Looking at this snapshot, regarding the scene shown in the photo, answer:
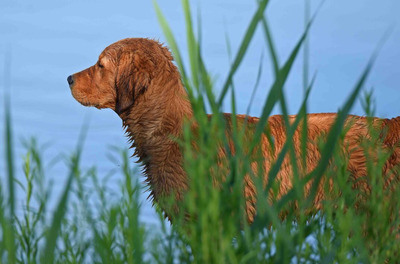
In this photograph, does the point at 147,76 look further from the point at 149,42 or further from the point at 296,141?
the point at 296,141

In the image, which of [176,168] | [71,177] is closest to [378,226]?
[71,177]

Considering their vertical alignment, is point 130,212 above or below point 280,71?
below

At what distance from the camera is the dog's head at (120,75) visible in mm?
5363

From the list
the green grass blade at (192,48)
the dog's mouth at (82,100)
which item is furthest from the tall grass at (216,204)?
the dog's mouth at (82,100)

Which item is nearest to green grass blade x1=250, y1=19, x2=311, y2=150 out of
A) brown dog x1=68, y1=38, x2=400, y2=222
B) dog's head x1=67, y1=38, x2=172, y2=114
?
brown dog x1=68, y1=38, x2=400, y2=222

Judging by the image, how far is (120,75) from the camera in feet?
18.1

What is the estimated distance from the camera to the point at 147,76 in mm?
5320

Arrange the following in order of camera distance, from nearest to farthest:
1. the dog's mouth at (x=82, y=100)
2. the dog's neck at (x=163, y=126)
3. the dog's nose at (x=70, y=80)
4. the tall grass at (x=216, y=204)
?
the tall grass at (x=216, y=204)
the dog's neck at (x=163, y=126)
the dog's mouth at (x=82, y=100)
the dog's nose at (x=70, y=80)

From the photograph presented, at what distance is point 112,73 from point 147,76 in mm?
487

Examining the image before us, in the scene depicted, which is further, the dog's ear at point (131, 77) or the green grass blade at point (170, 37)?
the dog's ear at point (131, 77)

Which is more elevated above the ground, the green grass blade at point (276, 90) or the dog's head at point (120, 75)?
the dog's head at point (120, 75)

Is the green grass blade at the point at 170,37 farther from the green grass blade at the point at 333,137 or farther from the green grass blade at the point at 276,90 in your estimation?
the green grass blade at the point at 333,137

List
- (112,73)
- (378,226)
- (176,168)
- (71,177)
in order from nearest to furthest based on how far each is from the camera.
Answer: (71,177)
(378,226)
(176,168)
(112,73)

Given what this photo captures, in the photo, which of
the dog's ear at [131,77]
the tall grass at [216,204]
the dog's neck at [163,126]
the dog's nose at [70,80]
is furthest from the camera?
the dog's nose at [70,80]
